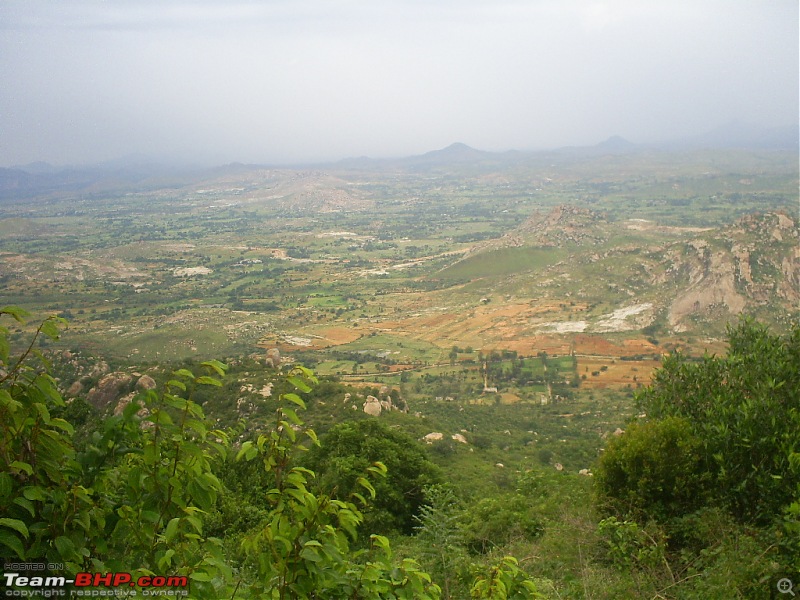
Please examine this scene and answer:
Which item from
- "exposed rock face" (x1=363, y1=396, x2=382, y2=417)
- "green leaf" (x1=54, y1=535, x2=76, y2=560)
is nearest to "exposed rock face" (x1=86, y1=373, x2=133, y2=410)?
"exposed rock face" (x1=363, y1=396, x2=382, y2=417)

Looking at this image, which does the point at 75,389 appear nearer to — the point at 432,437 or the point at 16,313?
the point at 432,437

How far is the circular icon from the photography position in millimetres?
6137

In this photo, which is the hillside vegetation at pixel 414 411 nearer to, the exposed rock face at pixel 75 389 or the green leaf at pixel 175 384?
the green leaf at pixel 175 384

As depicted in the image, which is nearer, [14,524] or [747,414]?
[14,524]

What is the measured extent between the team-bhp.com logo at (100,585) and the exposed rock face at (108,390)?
2595 centimetres

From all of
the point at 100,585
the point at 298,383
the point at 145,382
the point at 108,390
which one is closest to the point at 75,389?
the point at 108,390

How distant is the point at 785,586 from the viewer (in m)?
6.20

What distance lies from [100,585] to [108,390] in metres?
27.3

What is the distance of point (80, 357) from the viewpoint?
33.4 metres

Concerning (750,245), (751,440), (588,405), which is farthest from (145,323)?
(750,245)

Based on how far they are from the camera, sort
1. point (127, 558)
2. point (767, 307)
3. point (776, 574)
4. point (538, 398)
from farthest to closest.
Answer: point (767, 307), point (538, 398), point (776, 574), point (127, 558)

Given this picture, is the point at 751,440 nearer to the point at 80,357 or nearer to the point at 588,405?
the point at 588,405

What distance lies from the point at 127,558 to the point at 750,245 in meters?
67.6

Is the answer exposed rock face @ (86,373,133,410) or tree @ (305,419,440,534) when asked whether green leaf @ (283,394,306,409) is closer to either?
tree @ (305,419,440,534)
